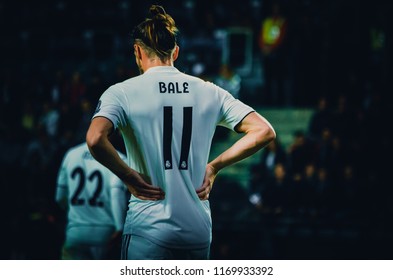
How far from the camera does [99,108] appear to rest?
3.55 meters

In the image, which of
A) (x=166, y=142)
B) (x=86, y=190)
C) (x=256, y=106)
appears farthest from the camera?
(x=256, y=106)

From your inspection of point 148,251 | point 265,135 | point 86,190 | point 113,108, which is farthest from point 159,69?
point 86,190

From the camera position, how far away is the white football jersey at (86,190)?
5.71 m

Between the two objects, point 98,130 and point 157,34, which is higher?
point 157,34

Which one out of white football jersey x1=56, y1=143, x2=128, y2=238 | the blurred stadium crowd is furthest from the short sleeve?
the blurred stadium crowd

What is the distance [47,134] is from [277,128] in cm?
389

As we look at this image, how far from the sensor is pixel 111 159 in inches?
138

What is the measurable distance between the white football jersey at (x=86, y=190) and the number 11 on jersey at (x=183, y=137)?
2.04m

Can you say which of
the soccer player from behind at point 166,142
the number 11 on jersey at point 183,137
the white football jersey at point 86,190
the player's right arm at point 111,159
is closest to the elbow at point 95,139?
the player's right arm at point 111,159

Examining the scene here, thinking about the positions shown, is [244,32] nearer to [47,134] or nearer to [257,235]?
[47,134]

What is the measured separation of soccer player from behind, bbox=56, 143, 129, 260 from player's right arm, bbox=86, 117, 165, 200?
2.07 meters

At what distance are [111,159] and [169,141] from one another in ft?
0.89

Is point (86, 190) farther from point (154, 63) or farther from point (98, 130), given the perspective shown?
point (98, 130)
